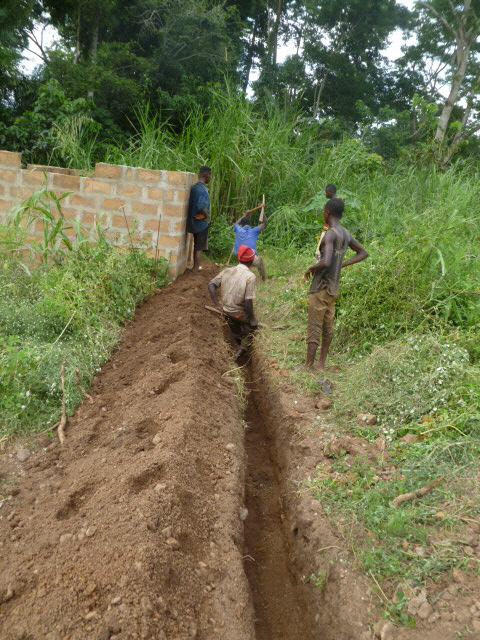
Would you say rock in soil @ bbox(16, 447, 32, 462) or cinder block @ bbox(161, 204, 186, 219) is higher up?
cinder block @ bbox(161, 204, 186, 219)

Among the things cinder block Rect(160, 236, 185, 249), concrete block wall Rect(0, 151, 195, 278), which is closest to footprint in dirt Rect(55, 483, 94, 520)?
concrete block wall Rect(0, 151, 195, 278)

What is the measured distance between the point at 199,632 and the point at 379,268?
399cm

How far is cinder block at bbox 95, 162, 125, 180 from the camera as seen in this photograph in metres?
6.27

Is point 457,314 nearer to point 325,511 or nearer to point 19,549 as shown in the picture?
point 325,511

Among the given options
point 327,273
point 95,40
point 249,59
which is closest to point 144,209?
point 327,273

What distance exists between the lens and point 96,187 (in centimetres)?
632

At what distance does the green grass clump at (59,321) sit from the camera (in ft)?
12.9

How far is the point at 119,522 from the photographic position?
8.98ft

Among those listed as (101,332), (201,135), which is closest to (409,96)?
(201,135)

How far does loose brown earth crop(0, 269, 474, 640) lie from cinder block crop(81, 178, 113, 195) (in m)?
2.64

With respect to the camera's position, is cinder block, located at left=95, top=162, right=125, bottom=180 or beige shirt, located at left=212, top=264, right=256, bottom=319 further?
cinder block, located at left=95, top=162, right=125, bottom=180

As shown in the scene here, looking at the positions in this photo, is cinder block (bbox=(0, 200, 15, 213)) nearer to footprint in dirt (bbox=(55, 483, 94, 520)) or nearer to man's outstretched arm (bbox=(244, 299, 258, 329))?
man's outstretched arm (bbox=(244, 299, 258, 329))

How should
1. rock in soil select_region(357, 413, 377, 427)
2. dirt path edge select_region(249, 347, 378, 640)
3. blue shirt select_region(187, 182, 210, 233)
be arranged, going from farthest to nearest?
blue shirt select_region(187, 182, 210, 233)
rock in soil select_region(357, 413, 377, 427)
dirt path edge select_region(249, 347, 378, 640)

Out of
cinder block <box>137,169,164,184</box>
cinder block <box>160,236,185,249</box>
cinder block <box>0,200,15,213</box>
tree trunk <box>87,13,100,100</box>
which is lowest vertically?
cinder block <box>160,236,185,249</box>
